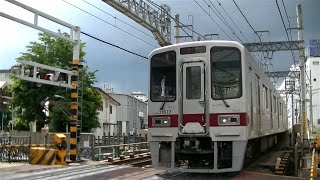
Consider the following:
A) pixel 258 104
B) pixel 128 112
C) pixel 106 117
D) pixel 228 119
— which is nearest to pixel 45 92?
pixel 106 117

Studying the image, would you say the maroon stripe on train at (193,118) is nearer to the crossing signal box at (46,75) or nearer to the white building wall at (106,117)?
the crossing signal box at (46,75)

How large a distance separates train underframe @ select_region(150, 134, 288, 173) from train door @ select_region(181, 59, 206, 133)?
0.36 m

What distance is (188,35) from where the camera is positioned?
28.2 m

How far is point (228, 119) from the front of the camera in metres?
11.3

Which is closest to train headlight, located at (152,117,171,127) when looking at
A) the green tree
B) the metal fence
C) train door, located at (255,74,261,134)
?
train door, located at (255,74,261,134)

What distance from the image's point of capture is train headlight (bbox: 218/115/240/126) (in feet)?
36.9

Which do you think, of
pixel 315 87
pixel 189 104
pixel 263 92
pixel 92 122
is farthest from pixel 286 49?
pixel 315 87

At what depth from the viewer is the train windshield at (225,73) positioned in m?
11.5

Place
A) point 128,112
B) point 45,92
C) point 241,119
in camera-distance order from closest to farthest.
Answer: point 241,119 < point 45,92 < point 128,112

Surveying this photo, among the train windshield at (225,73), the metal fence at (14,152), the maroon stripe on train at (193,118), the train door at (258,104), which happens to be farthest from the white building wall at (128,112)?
the train windshield at (225,73)

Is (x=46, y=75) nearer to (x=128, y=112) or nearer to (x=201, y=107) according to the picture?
(x=201, y=107)

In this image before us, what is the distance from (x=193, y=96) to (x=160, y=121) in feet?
3.79

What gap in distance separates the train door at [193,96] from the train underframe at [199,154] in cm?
36

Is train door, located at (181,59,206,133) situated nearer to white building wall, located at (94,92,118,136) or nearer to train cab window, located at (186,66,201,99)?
train cab window, located at (186,66,201,99)
